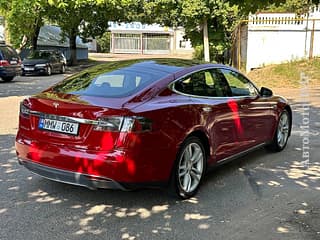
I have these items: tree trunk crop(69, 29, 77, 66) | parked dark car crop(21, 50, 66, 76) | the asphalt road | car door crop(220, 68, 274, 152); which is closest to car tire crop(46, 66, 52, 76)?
parked dark car crop(21, 50, 66, 76)

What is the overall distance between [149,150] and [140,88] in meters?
0.76

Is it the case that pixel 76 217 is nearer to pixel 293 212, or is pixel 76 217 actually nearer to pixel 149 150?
pixel 149 150

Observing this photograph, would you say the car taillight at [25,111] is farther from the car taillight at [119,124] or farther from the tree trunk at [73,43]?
the tree trunk at [73,43]

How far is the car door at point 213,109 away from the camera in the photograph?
5.25 metres

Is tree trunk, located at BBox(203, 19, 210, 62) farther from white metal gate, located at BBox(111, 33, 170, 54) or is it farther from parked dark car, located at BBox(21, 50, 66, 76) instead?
white metal gate, located at BBox(111, 33, 170, 54)

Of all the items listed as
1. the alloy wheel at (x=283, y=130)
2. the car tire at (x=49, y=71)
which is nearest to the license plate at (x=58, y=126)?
the alloy wheel at (x=283, y=130)

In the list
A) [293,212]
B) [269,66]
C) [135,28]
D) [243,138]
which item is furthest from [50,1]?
[135,28]

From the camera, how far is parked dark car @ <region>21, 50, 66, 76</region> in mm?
27281

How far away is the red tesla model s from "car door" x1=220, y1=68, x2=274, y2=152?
0.04 m

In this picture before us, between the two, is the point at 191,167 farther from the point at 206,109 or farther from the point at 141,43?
the point at 141,43

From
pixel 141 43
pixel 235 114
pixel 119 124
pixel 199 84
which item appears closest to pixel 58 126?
pixel 119 124

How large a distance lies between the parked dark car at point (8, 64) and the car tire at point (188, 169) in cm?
1720

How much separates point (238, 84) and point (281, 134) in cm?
153

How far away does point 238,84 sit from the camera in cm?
642
